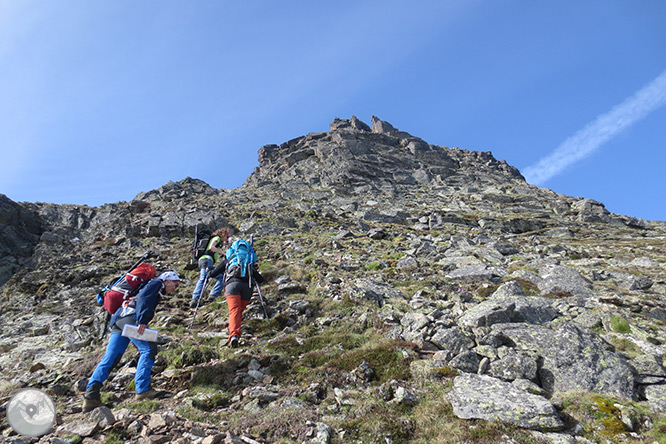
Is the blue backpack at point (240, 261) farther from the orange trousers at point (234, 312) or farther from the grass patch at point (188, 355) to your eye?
the grass patch at point (188, 355)

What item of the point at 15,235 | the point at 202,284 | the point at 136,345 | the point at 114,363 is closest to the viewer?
the point at 114,363

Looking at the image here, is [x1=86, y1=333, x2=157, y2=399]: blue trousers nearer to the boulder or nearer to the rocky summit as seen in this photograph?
the rocky summit

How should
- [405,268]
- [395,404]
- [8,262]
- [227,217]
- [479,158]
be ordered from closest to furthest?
[395,404] → [405,268] → [8,262] → [227,217] → [479,158]

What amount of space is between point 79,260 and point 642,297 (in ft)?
92.2

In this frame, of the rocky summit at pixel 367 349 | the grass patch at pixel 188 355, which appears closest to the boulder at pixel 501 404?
the rocky summit at pixel 367 349

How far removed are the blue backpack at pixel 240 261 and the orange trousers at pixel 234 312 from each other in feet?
2.21

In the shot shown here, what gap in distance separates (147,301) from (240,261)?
2.82 metres

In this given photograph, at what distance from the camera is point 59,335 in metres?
11.3

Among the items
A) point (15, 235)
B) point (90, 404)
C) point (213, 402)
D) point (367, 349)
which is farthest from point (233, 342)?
point (15, 235)

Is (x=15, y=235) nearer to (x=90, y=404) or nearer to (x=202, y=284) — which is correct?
(x=202, y=284)

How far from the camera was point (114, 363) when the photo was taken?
657 centimetres

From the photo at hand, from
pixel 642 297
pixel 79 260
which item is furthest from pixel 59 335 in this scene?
pixel 642 297

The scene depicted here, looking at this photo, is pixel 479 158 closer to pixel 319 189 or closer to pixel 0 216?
pixel 319 189

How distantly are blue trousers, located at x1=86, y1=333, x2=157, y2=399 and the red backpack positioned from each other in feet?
2.53
